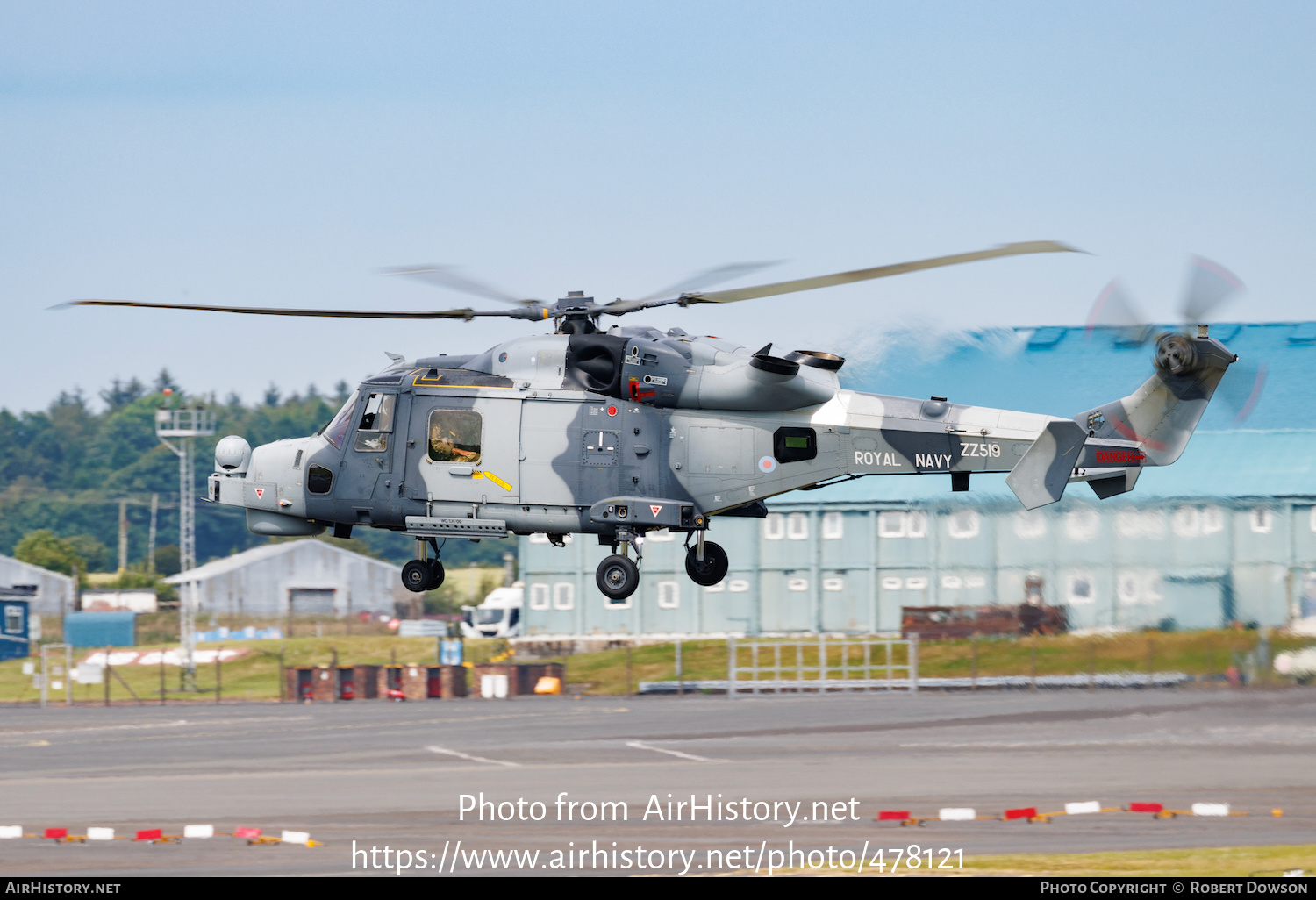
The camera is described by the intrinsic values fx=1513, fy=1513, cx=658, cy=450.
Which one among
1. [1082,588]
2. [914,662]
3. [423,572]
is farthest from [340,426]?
[914,662]

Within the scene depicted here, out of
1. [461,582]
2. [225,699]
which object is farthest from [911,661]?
[461,582]

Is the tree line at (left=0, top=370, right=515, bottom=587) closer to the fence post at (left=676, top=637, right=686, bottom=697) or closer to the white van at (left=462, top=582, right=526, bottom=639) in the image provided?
the white van at (left=462, top=582, right=526, bottom=639)

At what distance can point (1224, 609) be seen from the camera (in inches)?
2269

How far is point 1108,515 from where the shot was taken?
5772cm

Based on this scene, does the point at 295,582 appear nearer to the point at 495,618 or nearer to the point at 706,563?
the point at 495,618

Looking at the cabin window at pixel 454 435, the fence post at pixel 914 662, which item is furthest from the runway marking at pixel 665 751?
the cabin window at pixel 454 435

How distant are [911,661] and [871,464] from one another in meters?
49.4

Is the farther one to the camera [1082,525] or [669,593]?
[669,593]

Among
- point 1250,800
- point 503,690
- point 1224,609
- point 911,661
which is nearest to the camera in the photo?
point 1250,800

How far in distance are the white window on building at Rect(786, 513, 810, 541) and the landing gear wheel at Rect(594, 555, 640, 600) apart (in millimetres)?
51274

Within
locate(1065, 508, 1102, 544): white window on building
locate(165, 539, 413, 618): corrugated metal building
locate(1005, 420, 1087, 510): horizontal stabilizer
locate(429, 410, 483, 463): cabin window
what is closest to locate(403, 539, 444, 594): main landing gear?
locate(429, 410, 483, 463): cabin window

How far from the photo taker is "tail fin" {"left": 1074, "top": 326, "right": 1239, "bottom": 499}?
25.1 m

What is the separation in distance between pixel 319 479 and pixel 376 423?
1455 mm
